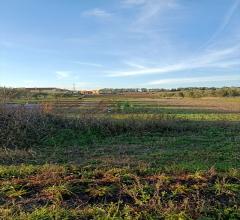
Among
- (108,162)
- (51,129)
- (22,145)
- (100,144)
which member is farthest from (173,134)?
(108,162)

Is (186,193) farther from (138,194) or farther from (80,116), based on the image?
(80,116)

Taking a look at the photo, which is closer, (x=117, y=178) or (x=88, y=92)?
(x=117, y=178)

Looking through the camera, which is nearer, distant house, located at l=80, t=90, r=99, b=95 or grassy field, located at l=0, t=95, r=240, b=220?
grassy field, located at l=0, t=95, r=240, b=220

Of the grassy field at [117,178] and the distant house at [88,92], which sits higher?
the distant house at [88,92]

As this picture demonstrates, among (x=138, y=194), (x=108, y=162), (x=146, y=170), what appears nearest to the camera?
(x=138, y=194)

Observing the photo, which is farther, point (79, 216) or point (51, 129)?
point (51, 129)

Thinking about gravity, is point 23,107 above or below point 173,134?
above

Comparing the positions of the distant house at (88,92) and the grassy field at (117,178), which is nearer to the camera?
the grassy field at (117,178)

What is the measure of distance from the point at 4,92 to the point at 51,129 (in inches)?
119

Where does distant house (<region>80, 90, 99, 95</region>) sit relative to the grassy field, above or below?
above

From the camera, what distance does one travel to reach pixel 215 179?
6.80 metres

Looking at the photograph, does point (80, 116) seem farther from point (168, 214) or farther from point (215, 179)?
point (168, 214)

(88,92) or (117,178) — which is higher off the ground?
(88,92)

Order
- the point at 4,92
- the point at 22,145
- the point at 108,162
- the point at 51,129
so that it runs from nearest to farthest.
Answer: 1. the point at 108,162
2. the point at 22,145
3. the point at 51,129
4. the point at 4,92
